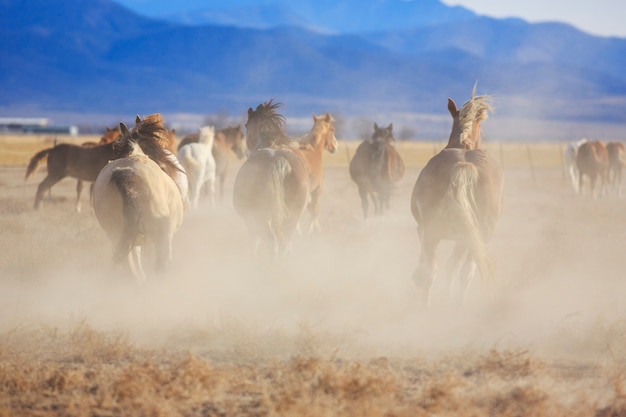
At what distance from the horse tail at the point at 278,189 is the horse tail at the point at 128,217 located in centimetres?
218

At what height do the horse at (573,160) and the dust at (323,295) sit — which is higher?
the horse at (573,160)

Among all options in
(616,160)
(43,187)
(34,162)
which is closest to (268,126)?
(34,162)

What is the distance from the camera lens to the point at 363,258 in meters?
12.0

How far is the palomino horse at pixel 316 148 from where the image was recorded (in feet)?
41.2

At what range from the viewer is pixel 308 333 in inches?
274

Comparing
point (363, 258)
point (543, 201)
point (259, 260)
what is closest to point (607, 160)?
point (543, 201)

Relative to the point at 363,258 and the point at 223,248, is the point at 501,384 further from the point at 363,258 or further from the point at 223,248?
the point at 223,248

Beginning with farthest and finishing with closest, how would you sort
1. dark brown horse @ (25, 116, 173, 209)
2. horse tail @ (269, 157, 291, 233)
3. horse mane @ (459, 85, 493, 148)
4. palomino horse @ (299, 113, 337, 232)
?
dark brown horse @ (25, 116, 173, 209) → palomino horse @ (299, 113, 337, 232) → horse tail @ (269, 157, 291, 233) → horse mane @ (459, 85, 493, 148)

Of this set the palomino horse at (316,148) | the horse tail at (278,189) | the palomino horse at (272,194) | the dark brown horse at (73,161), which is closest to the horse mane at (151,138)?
the palomino horse at (272,194)

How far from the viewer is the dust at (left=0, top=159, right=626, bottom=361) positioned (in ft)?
23.5

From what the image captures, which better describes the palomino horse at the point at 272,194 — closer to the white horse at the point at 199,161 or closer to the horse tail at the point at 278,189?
the horse tail at the point at 278,189

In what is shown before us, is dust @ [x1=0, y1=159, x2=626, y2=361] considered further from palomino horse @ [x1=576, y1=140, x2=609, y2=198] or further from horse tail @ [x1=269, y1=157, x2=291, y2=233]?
palomino horse @ [x1=576, y1=140, x2=609, y2=198]

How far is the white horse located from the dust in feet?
10.4

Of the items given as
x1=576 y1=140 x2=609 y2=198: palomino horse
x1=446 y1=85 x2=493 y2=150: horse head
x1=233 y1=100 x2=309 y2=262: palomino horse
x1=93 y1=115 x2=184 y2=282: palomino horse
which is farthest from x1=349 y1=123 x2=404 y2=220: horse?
x1=576 y1=140 x2=609 y2=198: palomino horse
